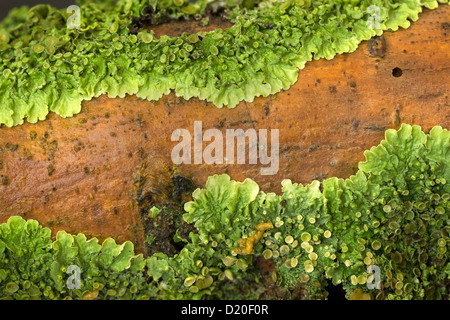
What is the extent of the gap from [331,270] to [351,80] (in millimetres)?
775

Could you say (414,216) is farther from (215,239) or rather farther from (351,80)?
(215,239)

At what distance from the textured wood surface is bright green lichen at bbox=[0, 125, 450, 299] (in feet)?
0.20

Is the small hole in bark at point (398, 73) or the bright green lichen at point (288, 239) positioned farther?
the small hole in bark at point (398, 73)

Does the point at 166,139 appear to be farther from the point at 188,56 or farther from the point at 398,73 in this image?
the point at 398,73

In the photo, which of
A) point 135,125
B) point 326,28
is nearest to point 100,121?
point 135,125

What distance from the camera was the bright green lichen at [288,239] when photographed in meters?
2.10

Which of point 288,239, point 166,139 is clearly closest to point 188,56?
point 166,139

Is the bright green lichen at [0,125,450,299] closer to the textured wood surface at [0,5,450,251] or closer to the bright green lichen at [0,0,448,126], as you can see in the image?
the textured wood surface at [0,5,450,251]

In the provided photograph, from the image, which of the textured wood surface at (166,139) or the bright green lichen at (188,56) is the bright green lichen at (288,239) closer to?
the textured wood surface at (166,139)

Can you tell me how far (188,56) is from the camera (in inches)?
85.7

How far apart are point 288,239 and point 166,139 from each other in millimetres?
623

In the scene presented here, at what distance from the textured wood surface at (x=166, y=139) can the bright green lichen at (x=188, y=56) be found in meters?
0.06

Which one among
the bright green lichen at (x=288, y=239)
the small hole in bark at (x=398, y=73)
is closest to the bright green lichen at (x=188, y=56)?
the small hole in bark at (x=398, y=73)

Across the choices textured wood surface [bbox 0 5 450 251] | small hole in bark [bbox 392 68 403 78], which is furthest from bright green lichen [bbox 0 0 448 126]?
small hole in bark [bbox 392 68 403 78]
